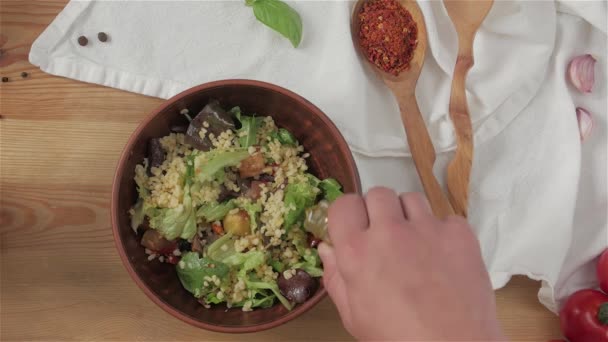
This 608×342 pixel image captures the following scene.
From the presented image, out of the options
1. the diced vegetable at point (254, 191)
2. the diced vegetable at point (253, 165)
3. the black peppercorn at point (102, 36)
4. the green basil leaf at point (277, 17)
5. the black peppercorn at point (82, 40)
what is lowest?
the diced vegetable at point (254, 191)

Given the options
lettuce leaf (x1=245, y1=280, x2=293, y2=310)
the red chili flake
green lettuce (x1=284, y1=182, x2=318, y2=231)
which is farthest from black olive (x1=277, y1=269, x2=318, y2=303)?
the red chili flake

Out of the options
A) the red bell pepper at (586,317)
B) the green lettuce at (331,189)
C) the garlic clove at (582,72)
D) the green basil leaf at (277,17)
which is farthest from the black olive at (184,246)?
the garlic clove at (582,72)

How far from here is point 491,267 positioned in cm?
166

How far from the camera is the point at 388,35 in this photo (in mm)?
1611

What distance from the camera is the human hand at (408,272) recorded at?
2.83 ft

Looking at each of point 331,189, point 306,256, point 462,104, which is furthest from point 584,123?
point 306,256

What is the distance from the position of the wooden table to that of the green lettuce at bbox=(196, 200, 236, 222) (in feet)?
1.10

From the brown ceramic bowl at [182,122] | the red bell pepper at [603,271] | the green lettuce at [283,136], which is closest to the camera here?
the brown ceramic bowl at [182,122]

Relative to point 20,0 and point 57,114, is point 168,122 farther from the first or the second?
point 20,0

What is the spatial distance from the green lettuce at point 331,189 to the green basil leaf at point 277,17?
1.40 ft

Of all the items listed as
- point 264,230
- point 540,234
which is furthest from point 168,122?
point 540,234

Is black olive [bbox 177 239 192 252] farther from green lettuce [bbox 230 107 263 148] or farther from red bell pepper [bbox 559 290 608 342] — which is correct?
red bell pepper [bbox 559 290 608 342]

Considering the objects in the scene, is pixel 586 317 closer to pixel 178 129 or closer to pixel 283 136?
pixel 283 136

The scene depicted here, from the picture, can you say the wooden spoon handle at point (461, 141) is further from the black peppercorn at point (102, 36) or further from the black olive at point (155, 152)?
the black peppercorn at point (102, 36)
